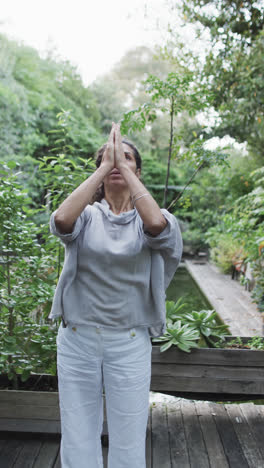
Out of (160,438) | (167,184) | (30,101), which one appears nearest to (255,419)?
(160,438)

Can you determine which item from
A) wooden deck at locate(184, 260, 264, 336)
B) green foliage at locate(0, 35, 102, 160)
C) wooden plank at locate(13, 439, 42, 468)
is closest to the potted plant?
wooden plank at locate(13, 439, 42, 468)

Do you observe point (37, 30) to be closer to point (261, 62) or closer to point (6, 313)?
point (261, 62)

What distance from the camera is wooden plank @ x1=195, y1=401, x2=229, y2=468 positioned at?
1863mm

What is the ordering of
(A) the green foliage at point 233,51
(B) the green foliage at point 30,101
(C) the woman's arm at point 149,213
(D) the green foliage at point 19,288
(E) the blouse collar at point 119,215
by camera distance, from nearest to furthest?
(C) the woman's arm at point 149,213 → (E) the blouse collar at point 119,215 → (D) the green foliage at point 19,288 → (A) the green foliage at point 233,51 → (B) the green foliage at point 30,101

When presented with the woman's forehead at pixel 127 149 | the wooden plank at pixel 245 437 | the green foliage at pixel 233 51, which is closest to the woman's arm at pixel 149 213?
the woman's forehead at pixel 127 149

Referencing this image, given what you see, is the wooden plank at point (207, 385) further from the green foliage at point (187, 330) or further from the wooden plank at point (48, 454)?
the wooden plank at point (48, 454)

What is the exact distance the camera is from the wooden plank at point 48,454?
5.94 feet

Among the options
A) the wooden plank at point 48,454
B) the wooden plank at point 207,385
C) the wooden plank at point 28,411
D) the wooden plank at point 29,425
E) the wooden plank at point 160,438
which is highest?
the wooden plank at point 207,385

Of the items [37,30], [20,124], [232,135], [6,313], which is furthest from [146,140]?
[6,313]

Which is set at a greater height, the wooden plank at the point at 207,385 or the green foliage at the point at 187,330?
the green foliage at the point at 187,330

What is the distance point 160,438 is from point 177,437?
9 centimetres

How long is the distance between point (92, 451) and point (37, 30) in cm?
1265

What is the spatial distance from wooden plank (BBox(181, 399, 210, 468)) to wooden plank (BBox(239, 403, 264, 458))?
29 centimetres

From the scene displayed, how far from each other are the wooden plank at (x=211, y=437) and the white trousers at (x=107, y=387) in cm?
76
